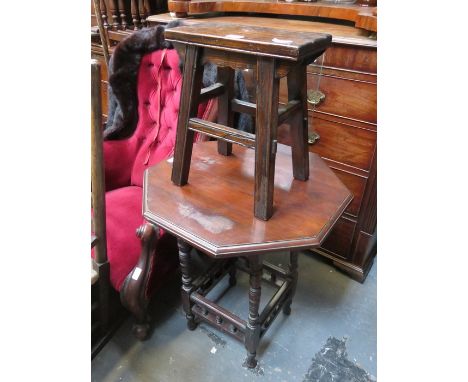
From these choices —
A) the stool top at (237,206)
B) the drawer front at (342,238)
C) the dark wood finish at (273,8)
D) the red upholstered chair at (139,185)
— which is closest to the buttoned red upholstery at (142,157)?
the red upholstered chair at (139,185)

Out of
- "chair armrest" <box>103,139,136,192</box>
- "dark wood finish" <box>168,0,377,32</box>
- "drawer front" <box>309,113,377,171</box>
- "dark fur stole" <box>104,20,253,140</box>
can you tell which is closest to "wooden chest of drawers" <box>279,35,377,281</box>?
"drawer front" <box>309,113,377,171</box>

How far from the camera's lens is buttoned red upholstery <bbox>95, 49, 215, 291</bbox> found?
121 cm

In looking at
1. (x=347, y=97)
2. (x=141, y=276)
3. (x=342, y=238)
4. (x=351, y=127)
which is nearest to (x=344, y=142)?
(x=351, y=127)

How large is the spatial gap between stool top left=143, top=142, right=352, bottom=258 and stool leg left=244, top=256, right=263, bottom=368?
21cm

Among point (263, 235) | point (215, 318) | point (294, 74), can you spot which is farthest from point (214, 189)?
point (215, 318)

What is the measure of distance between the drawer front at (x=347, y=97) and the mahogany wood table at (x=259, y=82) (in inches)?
16.2

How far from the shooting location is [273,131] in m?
0.77

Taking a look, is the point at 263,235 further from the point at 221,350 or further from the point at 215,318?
the point at 221,350

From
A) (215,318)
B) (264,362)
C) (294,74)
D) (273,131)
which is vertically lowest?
(264,362)

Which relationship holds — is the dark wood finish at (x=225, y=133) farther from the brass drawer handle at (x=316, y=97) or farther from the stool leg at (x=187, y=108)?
the brass drawer handle at (x=316, y=97)

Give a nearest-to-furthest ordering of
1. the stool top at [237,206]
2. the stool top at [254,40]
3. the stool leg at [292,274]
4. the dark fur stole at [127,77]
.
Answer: the stool top at [254,40], the stool top at [237,206], the stool leg at [292,274], the dark fur stole at [127,77]

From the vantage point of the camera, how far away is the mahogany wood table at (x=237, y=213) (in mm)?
790

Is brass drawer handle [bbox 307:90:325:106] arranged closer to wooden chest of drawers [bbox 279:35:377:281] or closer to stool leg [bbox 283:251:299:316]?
wooden chest of drawers [bbox 279:35:377:281]

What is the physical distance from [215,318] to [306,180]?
62 cm
